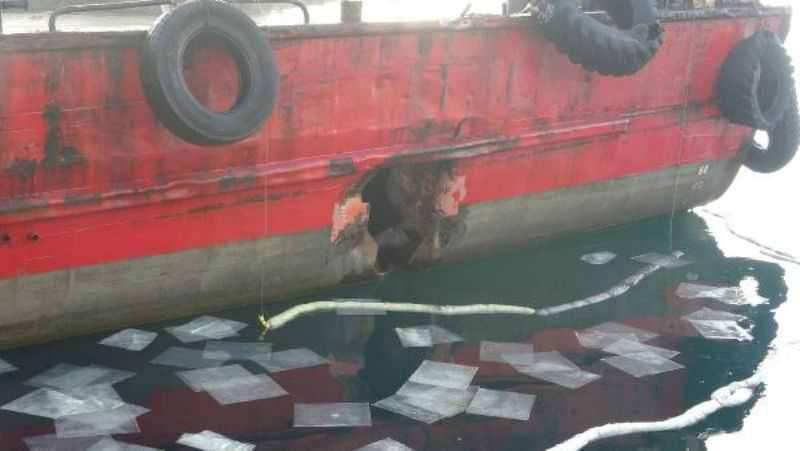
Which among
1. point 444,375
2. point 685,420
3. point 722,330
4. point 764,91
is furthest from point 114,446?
point 764,91

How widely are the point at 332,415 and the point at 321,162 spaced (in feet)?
5.46

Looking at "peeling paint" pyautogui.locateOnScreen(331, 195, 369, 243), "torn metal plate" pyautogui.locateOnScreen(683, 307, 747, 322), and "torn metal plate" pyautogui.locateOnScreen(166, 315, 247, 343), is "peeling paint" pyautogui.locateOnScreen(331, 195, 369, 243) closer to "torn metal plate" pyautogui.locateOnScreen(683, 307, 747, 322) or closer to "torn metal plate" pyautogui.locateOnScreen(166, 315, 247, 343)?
"torn metal plate" pyautogui.locateOnScreen(166, 315, 247, 343)

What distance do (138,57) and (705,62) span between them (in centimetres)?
485

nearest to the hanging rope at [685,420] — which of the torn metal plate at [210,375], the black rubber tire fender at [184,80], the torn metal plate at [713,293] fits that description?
the torn metal plate at [713,293]

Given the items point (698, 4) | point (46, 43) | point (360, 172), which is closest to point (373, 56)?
point (360, 172)

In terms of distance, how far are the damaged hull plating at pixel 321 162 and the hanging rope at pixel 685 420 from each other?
220 centimetres

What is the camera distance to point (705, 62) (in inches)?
295

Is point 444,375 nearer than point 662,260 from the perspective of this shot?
Yes

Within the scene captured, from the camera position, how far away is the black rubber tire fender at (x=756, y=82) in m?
7.52

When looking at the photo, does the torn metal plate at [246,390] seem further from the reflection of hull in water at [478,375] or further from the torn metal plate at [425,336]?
the torn metal plate at [425,336]

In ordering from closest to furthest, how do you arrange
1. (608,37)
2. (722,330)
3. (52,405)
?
(52,405), (722,330), (608,37)

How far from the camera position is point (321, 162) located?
17.8 ft

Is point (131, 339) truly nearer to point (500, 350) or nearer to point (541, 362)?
point (500, 350)

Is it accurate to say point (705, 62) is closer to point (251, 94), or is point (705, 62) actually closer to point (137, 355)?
point (251, 94)
